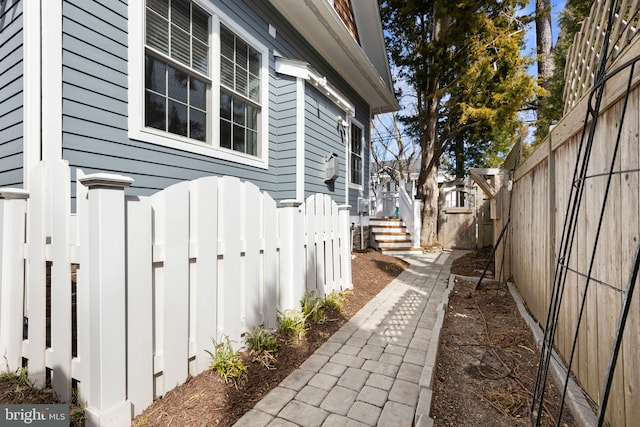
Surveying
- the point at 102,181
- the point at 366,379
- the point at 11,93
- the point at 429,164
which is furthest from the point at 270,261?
the point at 429,164

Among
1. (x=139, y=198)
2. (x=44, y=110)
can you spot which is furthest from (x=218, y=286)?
(x=44, y=110)

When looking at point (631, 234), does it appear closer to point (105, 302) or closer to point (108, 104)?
point (105, 302)

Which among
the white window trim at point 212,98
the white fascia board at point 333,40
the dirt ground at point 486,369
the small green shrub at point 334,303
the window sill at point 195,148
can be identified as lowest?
the dirt ground at point 486,369

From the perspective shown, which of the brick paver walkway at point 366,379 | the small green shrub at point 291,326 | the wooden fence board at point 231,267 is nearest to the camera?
the brick paver walkway at point 366,379

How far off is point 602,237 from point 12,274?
12.6ft

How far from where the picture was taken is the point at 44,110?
2521 millimetres

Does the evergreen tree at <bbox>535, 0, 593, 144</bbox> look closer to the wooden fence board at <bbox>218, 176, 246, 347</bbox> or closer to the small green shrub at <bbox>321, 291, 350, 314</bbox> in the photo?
the small green shrub at <bbox>321, 291, 350, 314</bbox>

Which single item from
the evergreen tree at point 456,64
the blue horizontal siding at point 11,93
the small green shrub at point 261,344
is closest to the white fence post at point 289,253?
the small green shrub at point 261,344

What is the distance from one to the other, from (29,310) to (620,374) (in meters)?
3.48

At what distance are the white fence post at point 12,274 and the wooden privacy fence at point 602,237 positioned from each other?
3371 millimetres

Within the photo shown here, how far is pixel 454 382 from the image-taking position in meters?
2.30

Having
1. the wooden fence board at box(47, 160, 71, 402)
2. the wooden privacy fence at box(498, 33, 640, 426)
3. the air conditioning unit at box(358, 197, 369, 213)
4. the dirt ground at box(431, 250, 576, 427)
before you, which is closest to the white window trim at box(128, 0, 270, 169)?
the wooden fence board at box(47, 160, 71, 402)

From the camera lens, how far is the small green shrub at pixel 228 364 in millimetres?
2102

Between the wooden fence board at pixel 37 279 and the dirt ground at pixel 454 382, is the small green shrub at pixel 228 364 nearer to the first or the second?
the dirt ground at pixel 454 382
